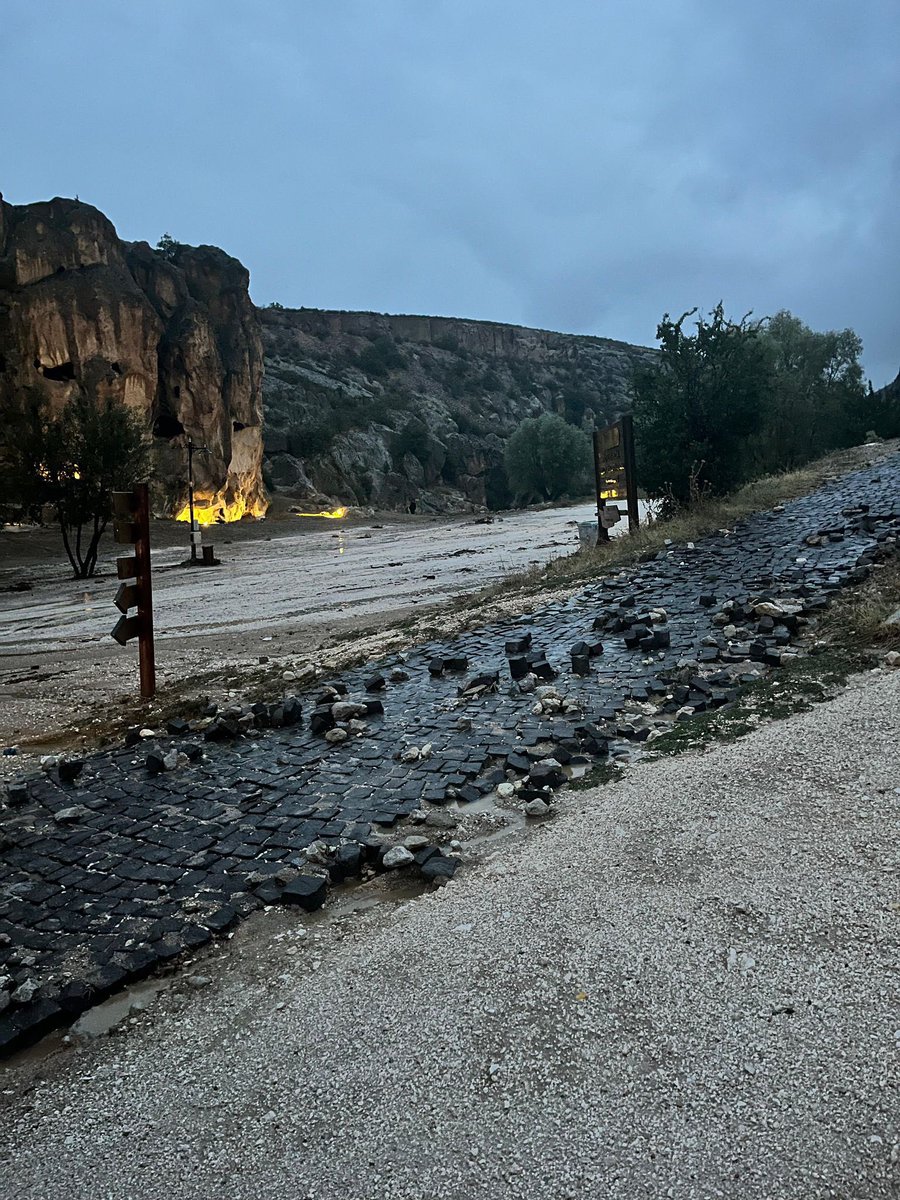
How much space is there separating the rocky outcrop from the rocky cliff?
33.7 ft

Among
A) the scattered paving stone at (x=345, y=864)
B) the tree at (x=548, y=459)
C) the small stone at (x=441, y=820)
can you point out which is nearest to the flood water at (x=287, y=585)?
the small stone at (x=441, y=820)

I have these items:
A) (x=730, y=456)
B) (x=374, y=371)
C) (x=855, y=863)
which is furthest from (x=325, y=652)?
(x=374, y=371)

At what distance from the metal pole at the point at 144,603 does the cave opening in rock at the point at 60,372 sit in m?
36.8

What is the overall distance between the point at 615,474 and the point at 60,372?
3493 centimetres

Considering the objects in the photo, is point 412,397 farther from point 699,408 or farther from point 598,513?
point 598,513

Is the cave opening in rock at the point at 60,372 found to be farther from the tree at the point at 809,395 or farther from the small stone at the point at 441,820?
the small stone at the point at 441,820

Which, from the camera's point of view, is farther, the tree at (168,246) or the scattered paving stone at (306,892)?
the tree at (168,246)

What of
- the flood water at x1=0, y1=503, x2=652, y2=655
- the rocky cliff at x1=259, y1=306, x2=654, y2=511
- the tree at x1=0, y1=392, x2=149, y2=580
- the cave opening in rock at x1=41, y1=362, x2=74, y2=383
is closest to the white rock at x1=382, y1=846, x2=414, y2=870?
the flood water at x1=0, y1=503, x2=652, y2=655

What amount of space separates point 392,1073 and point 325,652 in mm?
7119

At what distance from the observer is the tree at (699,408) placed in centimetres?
1809

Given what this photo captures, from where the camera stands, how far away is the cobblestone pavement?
10.6ft

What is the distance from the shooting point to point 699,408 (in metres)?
18.2

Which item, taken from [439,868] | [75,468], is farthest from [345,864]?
[75,468]

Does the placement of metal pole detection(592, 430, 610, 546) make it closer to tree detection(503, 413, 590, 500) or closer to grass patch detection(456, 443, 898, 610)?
grass patch detection(456, 443, 898, 610)
